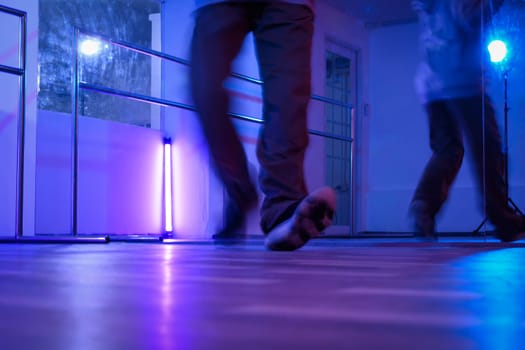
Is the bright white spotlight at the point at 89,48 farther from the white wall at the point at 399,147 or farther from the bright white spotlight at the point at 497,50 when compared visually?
the bright white spotlight at the point at 497,50

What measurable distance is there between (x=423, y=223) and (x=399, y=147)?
38 centimetres

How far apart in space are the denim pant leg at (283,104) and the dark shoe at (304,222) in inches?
2.5

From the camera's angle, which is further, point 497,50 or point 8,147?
point 8,147

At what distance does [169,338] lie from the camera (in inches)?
8.0

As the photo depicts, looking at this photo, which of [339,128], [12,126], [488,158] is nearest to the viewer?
[488,158]

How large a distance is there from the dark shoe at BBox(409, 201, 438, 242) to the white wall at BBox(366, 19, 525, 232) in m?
0.07

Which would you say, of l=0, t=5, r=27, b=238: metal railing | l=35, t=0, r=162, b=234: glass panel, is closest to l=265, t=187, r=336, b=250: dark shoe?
l=0, t=5, r=27, b=238: metal railing

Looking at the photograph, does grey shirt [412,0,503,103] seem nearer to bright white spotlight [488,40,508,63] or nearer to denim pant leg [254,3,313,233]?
bright white spotlight [488,40,508,63]

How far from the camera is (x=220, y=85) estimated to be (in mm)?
1163

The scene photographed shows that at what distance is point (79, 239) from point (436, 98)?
38.1 inches

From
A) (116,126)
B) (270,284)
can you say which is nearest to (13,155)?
(116,126)

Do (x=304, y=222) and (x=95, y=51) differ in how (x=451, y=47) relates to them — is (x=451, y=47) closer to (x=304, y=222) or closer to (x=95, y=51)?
(x=304, y=222)

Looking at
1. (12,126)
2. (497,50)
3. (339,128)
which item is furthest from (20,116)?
(339,128)

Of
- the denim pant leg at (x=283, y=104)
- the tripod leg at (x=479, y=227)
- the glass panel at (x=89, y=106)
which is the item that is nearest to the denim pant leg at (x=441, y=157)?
the tripod leg at (x=479, y=227)
